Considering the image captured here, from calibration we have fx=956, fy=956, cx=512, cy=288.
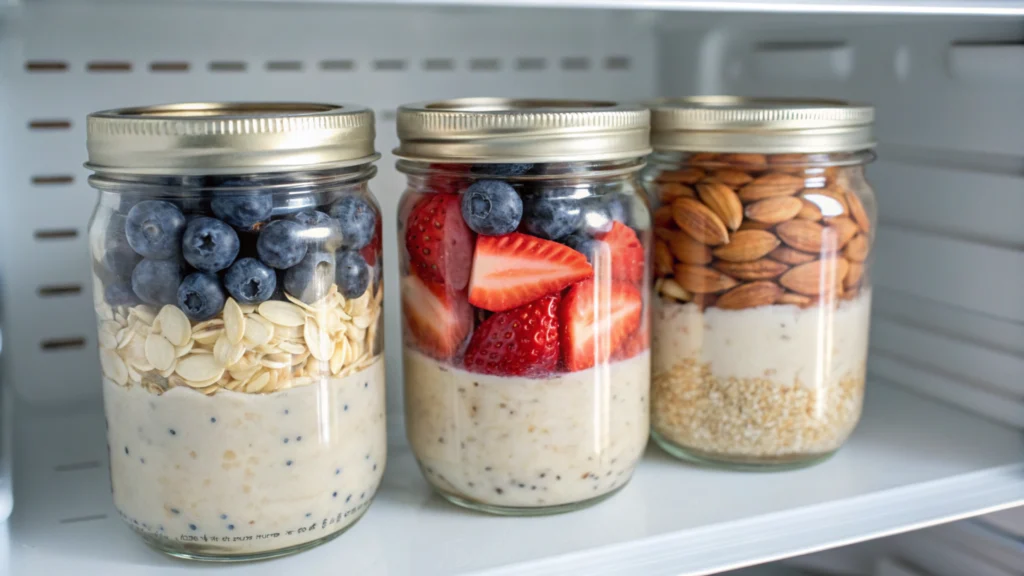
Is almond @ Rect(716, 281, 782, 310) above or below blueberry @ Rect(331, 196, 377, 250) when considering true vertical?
below

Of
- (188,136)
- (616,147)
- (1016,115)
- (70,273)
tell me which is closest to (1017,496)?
(1016,115)

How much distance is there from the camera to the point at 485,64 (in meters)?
1.19

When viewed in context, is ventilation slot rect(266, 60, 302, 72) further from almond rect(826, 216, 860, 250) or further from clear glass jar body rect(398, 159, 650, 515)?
almond rect(826, 216, 860, 250)

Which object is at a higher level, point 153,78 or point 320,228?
point 153,78

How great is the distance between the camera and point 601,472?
0.83m

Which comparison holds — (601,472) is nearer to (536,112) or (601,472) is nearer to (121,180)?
(536,112)

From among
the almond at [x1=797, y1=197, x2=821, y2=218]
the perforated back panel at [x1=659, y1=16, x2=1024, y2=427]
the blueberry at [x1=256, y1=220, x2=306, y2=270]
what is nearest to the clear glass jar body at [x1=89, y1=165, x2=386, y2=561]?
the blueberry at [x1=256, y1=220, x2=306, y2=270]

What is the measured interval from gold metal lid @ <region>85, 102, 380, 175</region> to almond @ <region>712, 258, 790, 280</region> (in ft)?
1.21

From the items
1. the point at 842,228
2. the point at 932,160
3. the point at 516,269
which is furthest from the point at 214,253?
the point at 932,160

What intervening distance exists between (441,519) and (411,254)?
9.2 inches

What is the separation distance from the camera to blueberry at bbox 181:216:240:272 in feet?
2.20

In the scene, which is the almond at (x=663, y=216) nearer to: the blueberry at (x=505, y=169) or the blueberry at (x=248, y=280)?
the blueberry at (x=505, y=169)

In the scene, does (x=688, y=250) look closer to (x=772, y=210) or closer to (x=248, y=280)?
(x=772, y=210)

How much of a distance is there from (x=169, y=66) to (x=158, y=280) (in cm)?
46
